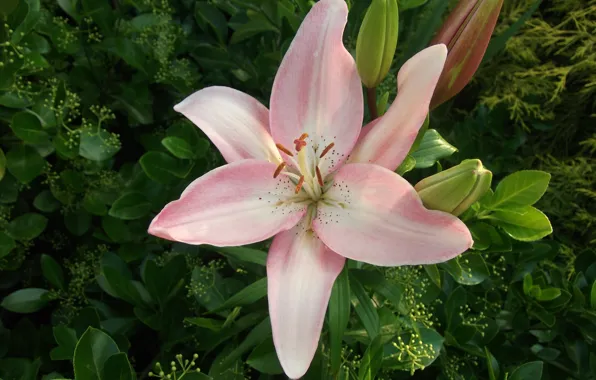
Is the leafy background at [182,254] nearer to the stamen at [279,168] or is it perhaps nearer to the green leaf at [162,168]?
the green leaf at [162,168]

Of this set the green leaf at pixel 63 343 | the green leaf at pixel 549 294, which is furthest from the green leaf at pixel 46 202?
the green leaf at pixel 549 294

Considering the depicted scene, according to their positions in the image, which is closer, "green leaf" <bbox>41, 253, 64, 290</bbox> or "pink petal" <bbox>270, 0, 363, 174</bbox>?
"pink petal" <bbox>270, 0, 363, 174</bbox>

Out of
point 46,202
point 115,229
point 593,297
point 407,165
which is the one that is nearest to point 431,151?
point 407,165

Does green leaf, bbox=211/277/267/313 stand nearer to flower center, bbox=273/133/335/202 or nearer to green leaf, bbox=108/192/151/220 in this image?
flower center, bbox=273/133/335/202

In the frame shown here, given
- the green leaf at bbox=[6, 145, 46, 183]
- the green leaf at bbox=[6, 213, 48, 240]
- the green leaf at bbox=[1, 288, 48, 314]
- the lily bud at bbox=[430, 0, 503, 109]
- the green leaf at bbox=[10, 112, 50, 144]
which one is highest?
the lily bud at bbox=[430, 0, 503, 109]

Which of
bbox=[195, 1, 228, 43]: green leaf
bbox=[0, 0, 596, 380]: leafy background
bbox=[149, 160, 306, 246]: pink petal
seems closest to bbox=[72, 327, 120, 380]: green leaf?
bbox=[0, 0, 596, 380]: leafy background
